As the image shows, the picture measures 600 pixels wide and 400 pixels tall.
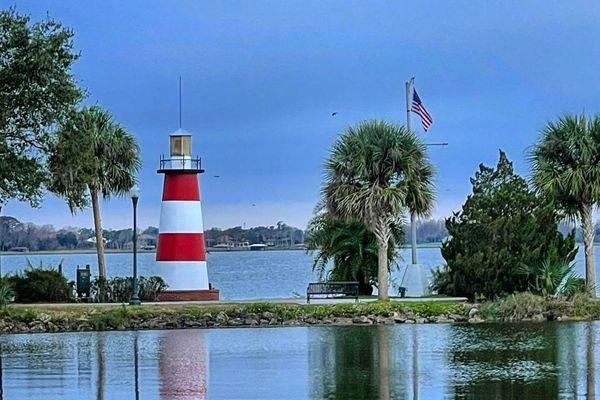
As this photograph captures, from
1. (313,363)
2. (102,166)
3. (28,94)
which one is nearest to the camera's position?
(313,363)

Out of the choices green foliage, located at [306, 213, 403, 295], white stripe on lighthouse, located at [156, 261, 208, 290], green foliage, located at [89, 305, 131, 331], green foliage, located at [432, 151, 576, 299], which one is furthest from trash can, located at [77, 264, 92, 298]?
green foliage, located at [432, 151, 576, 299]

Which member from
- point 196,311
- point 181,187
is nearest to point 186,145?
point 181,187

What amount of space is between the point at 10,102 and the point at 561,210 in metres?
20.7

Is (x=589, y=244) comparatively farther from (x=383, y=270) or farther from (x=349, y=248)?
(x=349, y=248)

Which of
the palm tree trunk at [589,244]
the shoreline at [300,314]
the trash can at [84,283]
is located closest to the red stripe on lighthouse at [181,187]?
the trash can at [84,283]

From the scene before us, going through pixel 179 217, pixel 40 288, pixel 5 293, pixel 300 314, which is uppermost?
pixel 179 217

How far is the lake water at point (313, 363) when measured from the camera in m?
19.7

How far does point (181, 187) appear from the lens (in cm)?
4331

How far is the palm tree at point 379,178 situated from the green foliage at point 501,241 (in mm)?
2157

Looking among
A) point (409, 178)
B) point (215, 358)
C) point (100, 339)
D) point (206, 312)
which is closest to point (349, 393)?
point (215, 358)

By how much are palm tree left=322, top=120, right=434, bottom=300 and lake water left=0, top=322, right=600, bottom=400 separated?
5638mm

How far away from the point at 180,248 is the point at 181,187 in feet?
7.68

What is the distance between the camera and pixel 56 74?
33.9 metres

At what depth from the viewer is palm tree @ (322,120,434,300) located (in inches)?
1543
